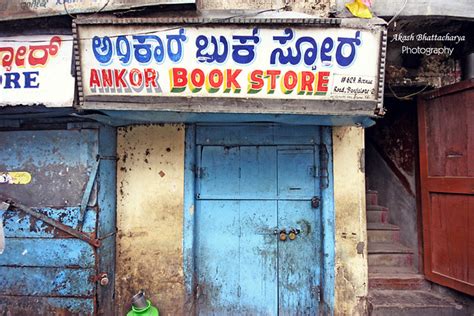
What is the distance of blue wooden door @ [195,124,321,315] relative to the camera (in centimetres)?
373

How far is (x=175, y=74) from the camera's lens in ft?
9.35

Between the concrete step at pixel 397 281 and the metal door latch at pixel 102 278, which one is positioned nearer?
the metal door latch at pixel 102 278

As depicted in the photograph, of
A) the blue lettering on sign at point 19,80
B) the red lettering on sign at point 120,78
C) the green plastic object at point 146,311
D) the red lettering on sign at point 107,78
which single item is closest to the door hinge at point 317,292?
the green plastic object at point 146,311

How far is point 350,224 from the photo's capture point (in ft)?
11.9

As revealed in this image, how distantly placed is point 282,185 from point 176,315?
205 centimetres

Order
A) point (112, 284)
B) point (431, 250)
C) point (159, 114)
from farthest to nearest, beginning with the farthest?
point (431, 250)
point (112, 284)
point (159, 114)

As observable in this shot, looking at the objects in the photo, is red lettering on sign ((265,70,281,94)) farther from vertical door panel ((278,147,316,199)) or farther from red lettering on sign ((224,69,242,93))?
vertical door panel ((278,147,316,199))

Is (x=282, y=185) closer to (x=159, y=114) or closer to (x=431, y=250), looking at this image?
(x=159, y=114)

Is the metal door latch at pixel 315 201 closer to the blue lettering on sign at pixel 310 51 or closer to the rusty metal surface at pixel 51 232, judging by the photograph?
the blue lettering on sign at pixel 310 51

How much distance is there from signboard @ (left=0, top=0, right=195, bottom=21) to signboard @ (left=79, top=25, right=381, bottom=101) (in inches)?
29.3

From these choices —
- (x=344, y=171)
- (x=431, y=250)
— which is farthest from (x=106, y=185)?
(x=431, y=250)

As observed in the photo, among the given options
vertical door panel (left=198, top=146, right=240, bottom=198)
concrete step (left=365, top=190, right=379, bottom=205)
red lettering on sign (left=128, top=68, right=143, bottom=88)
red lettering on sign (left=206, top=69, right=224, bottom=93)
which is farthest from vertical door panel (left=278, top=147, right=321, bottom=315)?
red lettering on sign (left=128, top=68, right=143, bottom=88)

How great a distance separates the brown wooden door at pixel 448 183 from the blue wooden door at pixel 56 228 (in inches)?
161

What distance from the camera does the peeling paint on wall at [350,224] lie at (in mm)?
3564
